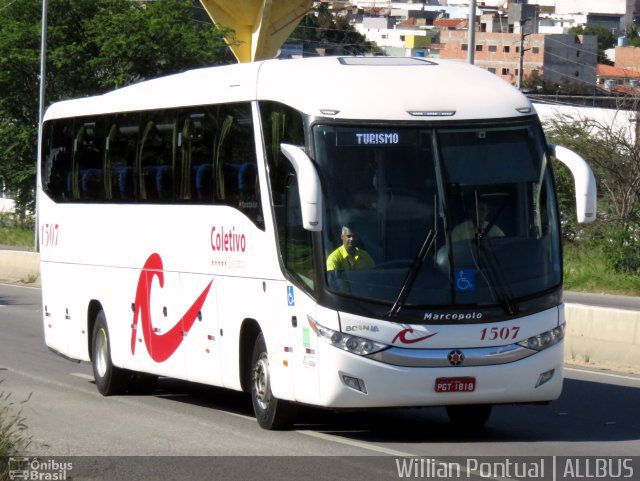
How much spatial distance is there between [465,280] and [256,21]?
16.9 meters

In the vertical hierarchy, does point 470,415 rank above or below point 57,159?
below

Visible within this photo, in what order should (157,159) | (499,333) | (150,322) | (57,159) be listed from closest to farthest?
(499,333) < (157,159) < (150,322) < (57,159)

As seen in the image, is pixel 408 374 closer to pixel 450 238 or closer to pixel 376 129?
pixel 450 238

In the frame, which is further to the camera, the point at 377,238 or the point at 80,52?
the point at 80,52

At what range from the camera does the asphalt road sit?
9.71 meters

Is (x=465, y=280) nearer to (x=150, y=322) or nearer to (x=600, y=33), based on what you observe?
(x=150, y=322)

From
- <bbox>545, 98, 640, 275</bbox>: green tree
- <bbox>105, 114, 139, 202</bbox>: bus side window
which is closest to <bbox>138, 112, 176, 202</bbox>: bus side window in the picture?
<bbox>105, 114, 139, 202</bbox>: bus side window

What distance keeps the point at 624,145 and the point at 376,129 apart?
23.2 metres

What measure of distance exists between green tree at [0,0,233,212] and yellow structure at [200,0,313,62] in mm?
19122

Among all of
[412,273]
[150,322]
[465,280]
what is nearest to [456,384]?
[465,280]

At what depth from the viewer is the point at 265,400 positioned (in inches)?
462

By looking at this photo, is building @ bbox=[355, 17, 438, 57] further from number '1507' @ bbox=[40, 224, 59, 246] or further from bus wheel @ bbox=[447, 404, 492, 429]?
bus wheel @ bbox=[447, 404, 492, 429]

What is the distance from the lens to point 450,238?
1076 cm

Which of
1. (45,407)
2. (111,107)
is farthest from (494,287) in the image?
(111,107)
